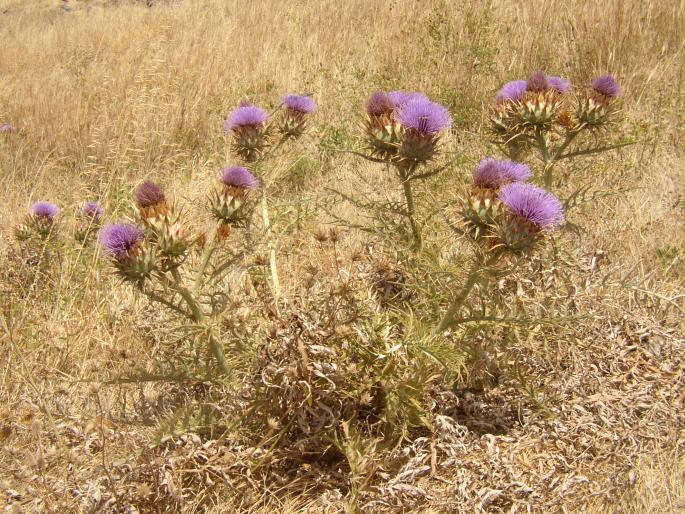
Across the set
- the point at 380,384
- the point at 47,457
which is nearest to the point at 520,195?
the point at 380,384

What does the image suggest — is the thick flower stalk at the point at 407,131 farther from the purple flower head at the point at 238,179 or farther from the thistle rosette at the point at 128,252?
the thistle rosette at the point at 128,252

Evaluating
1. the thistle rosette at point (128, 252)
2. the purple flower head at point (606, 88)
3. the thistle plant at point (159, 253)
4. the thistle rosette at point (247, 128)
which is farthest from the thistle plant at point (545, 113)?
the thistle rosette at point (128, 252)

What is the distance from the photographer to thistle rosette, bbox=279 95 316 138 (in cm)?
332

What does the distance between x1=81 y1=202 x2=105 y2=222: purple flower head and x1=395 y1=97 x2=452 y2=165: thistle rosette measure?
2119 millimetres

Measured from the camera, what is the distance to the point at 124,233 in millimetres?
2047

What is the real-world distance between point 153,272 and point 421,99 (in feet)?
4.33

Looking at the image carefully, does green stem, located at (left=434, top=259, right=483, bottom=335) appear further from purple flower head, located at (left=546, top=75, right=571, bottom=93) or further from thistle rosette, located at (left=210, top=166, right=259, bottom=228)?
purple flower head, located at (left=546, top=75, right=571, bottom=93)

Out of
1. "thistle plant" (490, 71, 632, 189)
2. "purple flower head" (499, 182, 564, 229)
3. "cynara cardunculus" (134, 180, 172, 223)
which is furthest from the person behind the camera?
"thistle plant" (490, 71, 632, 189)

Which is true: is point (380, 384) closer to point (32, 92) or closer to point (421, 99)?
point (421, 99)

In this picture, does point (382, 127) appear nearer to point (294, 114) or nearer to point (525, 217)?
point (525, 217)

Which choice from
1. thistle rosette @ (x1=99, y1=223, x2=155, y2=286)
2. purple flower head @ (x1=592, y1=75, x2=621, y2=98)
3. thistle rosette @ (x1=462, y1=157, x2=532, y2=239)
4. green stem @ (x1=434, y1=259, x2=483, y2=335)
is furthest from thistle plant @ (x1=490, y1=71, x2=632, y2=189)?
thistle rosette @ (x1=99, y1=223, x2=155, y2=286)

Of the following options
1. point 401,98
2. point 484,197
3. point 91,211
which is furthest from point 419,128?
point 91,211

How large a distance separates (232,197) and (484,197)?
3.54ft

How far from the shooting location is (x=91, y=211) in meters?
3.67
